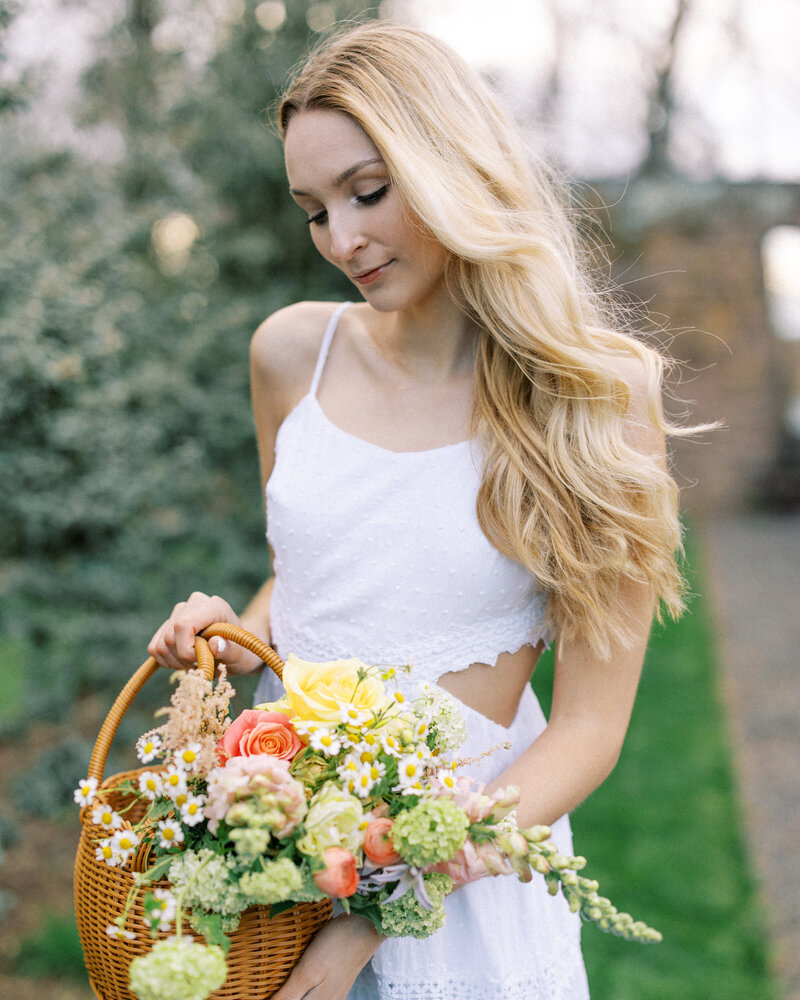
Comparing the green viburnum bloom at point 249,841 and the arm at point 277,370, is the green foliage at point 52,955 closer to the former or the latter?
the arm at point 277,370

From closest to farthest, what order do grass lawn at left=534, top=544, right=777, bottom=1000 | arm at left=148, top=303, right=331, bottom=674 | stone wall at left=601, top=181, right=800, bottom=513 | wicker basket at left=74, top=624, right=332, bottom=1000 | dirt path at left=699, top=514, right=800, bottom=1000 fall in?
wicker basket at left=74, top=624, right=332, bottom=1000 < arm at left=148, top=303, right=331, bottom=674 < grass lawn at left=534, top=544, right=777, bottom=1000 < dirt path at left=699, top=514, right=800, bottom=1000 < stone wall at left=601, top=181, right=800, bottom=513

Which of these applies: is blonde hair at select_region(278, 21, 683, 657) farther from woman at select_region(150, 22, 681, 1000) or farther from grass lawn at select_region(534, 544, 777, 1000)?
grass lawn at select_region(534, 544, 777, 1000)

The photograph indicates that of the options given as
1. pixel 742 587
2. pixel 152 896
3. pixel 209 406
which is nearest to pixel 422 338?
pixel 152 896

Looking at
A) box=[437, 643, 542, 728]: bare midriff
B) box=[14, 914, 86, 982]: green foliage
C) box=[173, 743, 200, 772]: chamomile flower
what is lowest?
box=[14, 914, 86, 982]: green foliage

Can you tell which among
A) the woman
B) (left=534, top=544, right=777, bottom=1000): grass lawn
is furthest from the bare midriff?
(left=534, top=544, right=777, bottom=1000): grass lawn

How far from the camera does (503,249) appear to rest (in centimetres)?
176

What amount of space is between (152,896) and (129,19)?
19.2 ft

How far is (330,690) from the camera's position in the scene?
4.24 feet

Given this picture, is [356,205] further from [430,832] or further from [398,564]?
[430,832]

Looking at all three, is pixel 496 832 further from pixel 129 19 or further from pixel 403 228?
pixel 129 19

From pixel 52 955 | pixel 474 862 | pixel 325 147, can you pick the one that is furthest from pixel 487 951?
pixel 52 955

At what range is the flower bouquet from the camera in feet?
3.71

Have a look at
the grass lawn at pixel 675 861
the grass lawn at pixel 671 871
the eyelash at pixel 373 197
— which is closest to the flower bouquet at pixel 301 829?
the eyelash at pixel 373 197

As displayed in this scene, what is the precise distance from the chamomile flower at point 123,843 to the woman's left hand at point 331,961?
31 centimetres
